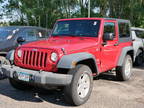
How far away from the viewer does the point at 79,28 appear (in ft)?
17.9

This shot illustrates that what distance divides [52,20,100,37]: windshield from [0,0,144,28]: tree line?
17.5 meters

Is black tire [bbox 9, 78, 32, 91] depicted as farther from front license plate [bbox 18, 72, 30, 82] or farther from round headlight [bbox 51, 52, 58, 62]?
round headlight [bbox 51, 52, 58, 62]

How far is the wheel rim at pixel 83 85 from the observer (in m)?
4.41

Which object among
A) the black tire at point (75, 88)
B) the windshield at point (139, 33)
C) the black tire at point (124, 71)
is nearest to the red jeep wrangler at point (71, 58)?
the black tire at point (75, 88)

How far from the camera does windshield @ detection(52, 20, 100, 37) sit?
527 cm

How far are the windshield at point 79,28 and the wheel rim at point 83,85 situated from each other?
3.85 ft

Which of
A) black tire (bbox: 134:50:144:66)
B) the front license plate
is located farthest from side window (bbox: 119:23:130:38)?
the front license plate

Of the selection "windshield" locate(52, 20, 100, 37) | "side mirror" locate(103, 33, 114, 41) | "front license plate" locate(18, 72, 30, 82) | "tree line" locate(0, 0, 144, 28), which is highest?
"tree line" locate(0, 0, 144, 28)

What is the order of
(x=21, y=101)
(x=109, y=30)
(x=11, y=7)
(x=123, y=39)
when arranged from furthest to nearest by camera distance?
(x=11, y=7), (x=123, y=39), (x=109, y=30), (x=21, y=101)

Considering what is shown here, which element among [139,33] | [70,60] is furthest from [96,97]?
[139,33]

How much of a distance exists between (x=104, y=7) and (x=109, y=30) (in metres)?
21.1

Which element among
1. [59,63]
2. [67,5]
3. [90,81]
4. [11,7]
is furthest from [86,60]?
[11,7]

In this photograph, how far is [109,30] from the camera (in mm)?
5641

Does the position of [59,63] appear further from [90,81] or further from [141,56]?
[141,56]
